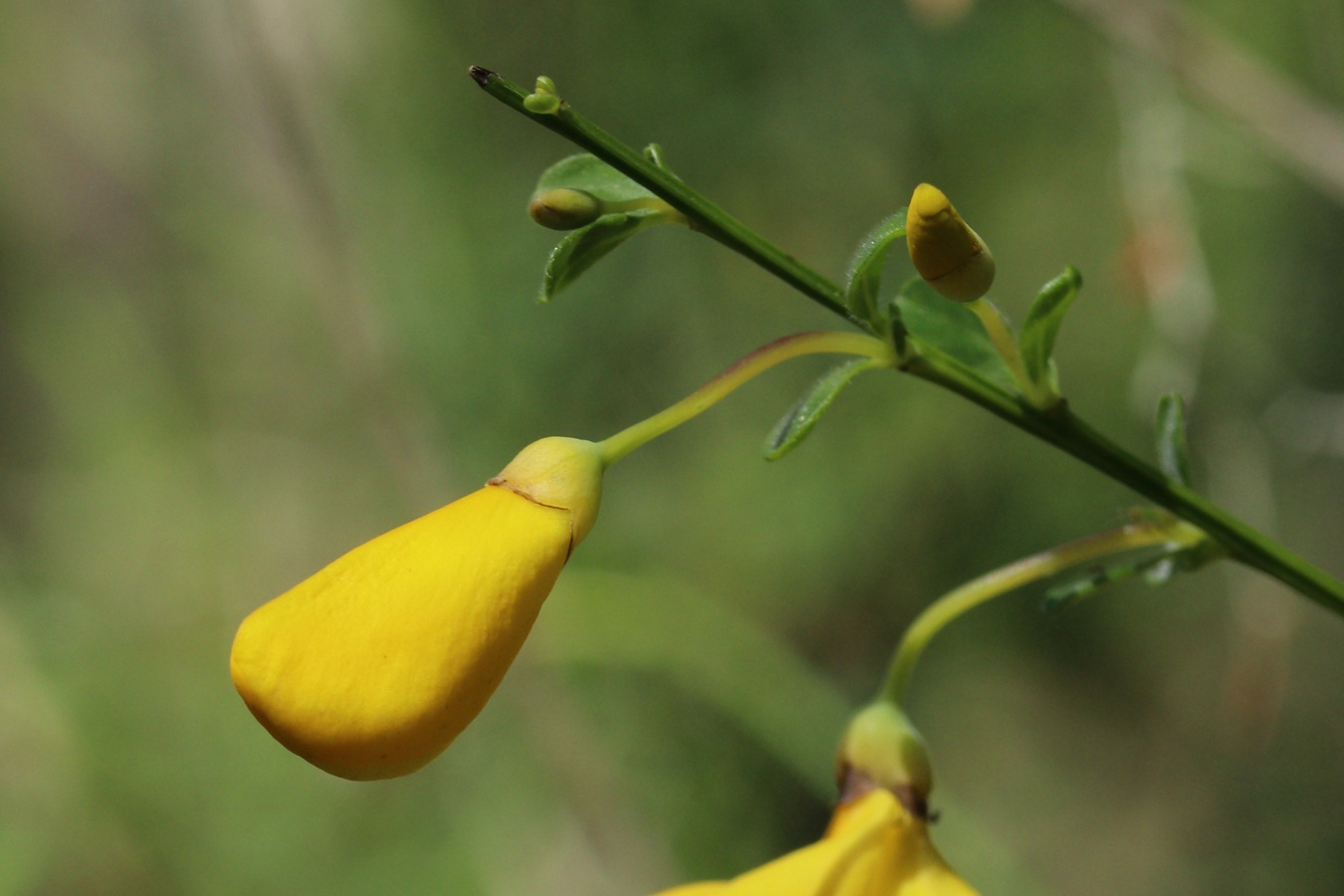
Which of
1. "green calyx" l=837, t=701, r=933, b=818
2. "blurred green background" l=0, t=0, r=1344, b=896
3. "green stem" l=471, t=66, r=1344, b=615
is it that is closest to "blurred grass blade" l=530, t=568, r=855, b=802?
"blurred green background" l=0, t=0, r=1344, b=896

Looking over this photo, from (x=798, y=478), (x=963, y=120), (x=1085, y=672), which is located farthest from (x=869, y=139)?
(x=1085, y=672)

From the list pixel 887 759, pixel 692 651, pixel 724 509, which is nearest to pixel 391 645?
pixel 887 759

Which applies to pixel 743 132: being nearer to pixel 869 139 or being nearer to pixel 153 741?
pixel 869 139

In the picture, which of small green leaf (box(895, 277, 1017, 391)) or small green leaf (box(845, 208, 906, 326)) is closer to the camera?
small green leaf (box(845, 208, 906, 326))

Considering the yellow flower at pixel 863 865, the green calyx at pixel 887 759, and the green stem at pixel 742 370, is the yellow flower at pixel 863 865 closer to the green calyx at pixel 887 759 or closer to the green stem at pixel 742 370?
the green calyx at pixel 887 759

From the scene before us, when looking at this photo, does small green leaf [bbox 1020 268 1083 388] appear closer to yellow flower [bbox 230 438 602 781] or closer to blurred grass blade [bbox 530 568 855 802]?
yellow flower [bbox 230 438 602 781]

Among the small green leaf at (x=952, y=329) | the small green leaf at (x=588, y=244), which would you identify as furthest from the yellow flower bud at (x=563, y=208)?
the small green leaf at (x=952, y=329)

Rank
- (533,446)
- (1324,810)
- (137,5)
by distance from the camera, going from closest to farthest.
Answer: (533,446), (1324,810), (137,5)
